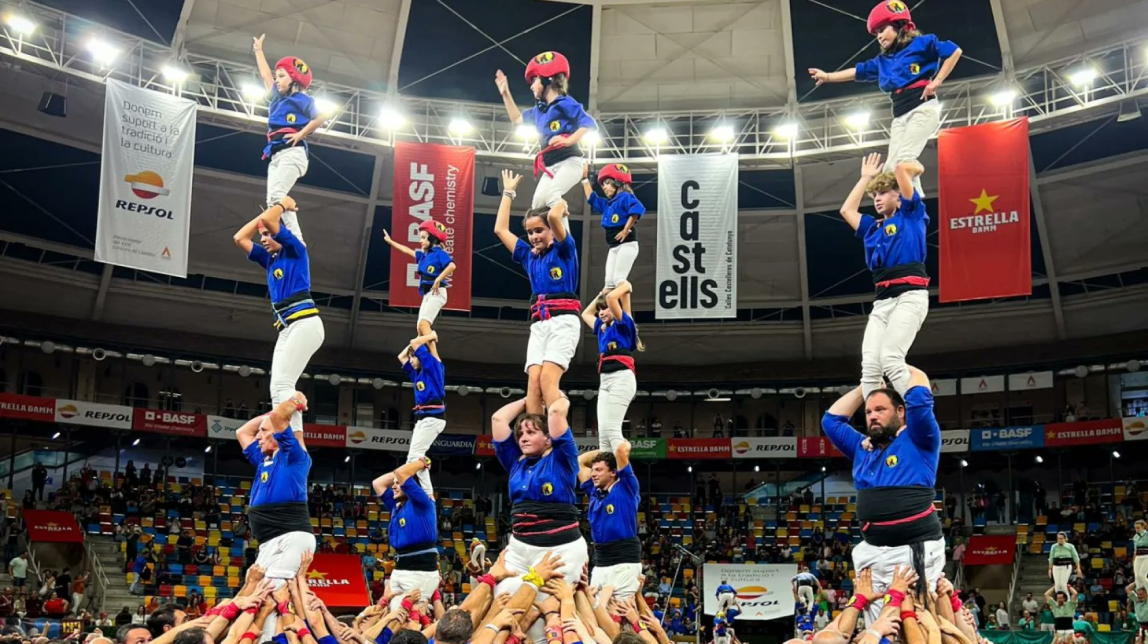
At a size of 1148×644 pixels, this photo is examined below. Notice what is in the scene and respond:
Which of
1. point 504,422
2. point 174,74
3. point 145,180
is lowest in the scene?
point 504,422

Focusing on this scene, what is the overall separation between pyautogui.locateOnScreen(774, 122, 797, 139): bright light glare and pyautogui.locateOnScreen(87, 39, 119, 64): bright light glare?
15012mm

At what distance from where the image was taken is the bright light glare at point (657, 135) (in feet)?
91.6

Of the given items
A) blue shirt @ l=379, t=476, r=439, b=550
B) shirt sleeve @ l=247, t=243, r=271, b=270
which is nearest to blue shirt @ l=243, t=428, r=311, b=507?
shirt sleeve @ l=247, t=243, r=271, b=270

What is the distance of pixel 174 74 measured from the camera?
25031 mm

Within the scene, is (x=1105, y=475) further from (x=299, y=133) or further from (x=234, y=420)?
(x=299, y=133)

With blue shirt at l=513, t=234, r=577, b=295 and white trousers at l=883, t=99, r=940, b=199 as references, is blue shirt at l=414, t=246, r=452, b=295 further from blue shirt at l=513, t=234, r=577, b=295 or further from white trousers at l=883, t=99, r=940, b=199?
white trousers at l=883, t=99, r=940, b=199

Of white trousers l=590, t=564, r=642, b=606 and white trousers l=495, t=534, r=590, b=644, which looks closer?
white trousers l=495, t=534, r=590, b=644

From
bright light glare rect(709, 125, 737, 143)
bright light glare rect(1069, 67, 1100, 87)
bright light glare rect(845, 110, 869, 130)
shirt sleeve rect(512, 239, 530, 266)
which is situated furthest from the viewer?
bright light glare rect(709, 125, 737, 143)

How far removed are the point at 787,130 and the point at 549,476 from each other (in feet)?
66.9

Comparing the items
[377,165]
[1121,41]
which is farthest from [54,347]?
[1121,41]

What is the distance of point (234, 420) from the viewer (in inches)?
1245

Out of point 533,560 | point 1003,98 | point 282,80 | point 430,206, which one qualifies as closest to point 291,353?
point 282,80

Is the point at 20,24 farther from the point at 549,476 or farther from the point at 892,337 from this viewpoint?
the point at 892,337

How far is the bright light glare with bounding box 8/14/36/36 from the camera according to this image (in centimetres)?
2328
